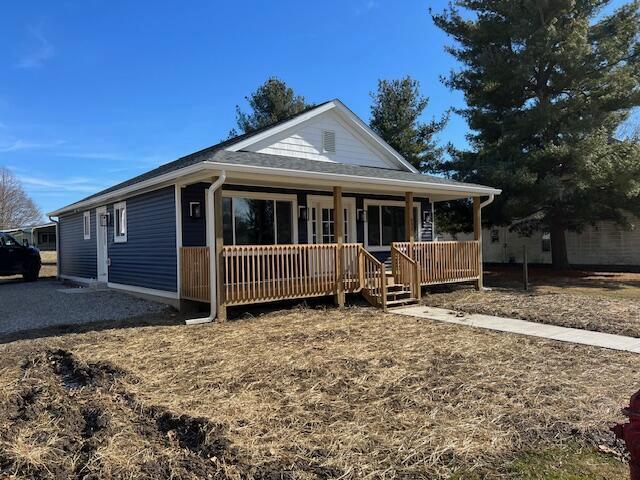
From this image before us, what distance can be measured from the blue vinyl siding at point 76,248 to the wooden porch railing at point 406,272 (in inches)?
367

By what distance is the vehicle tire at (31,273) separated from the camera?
17.9 meters

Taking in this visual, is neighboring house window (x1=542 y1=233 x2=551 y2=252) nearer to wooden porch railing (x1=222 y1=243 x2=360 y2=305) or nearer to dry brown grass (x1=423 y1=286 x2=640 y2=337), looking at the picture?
dry brown grass (x1=423 y1=286 x2=640 y2=337)

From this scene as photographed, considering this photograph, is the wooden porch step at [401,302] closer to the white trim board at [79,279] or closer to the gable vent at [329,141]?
the gable vent at [329,141]

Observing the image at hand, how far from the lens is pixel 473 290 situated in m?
12.9

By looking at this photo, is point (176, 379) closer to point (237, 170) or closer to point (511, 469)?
point (511, 469)

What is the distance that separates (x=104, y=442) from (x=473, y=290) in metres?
11.1

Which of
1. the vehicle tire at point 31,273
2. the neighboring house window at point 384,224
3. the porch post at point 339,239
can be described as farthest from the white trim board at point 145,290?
the vehicle tire at point 31,273

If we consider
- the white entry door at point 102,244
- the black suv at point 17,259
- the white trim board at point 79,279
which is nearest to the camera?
the white entry door at point 102,244

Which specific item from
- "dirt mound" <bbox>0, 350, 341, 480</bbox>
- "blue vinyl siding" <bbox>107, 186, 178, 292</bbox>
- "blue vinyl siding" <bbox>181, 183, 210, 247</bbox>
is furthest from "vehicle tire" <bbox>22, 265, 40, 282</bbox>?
"dirt mound" <bbox>0, 350, 341, 480</bbox>

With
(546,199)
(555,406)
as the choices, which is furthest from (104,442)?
(546,199)

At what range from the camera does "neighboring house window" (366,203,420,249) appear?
45.3 feet

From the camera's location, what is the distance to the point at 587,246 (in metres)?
21.0

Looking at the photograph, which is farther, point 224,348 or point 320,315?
point 320,315

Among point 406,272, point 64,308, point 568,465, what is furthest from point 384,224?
point 568,465
